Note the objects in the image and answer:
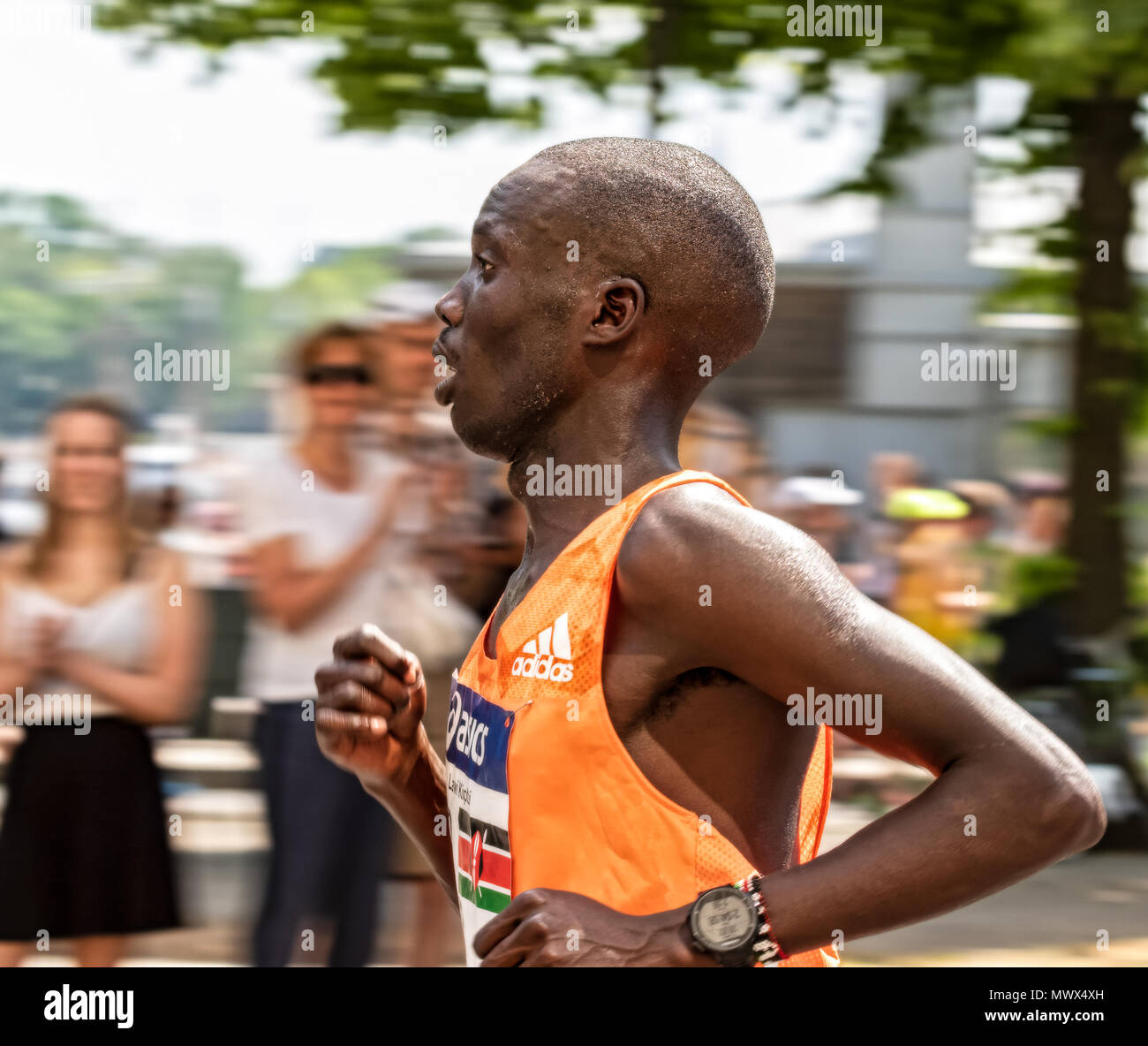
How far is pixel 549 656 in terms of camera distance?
1.39 meters

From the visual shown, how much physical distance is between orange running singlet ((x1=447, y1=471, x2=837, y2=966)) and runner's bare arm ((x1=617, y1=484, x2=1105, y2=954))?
9 cm

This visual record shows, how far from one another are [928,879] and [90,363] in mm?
4287

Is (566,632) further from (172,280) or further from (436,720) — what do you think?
(172,280)

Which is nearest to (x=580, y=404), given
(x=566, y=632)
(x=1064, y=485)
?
(x=566, y=632)

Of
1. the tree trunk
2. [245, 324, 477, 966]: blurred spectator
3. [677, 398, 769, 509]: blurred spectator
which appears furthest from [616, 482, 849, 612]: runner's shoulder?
the tree trunk

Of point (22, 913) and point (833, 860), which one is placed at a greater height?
point (833, 860)

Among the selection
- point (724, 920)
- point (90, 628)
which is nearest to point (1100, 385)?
point (90, 628)

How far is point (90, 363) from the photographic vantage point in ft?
16.1

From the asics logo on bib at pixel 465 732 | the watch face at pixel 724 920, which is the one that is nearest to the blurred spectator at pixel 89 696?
the asics logo on bib at pixel 465 732

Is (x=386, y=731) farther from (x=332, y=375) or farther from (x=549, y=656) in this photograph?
(x=332, y=375)

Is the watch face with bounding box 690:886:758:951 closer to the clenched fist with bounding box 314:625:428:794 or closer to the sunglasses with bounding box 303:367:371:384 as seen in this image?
the clenched fist with bounding box 314:625:428:794

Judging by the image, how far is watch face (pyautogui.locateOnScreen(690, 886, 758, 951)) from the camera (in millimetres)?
1243

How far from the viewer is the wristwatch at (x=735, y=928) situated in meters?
1.24

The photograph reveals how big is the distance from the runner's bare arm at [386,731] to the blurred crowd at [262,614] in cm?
189
